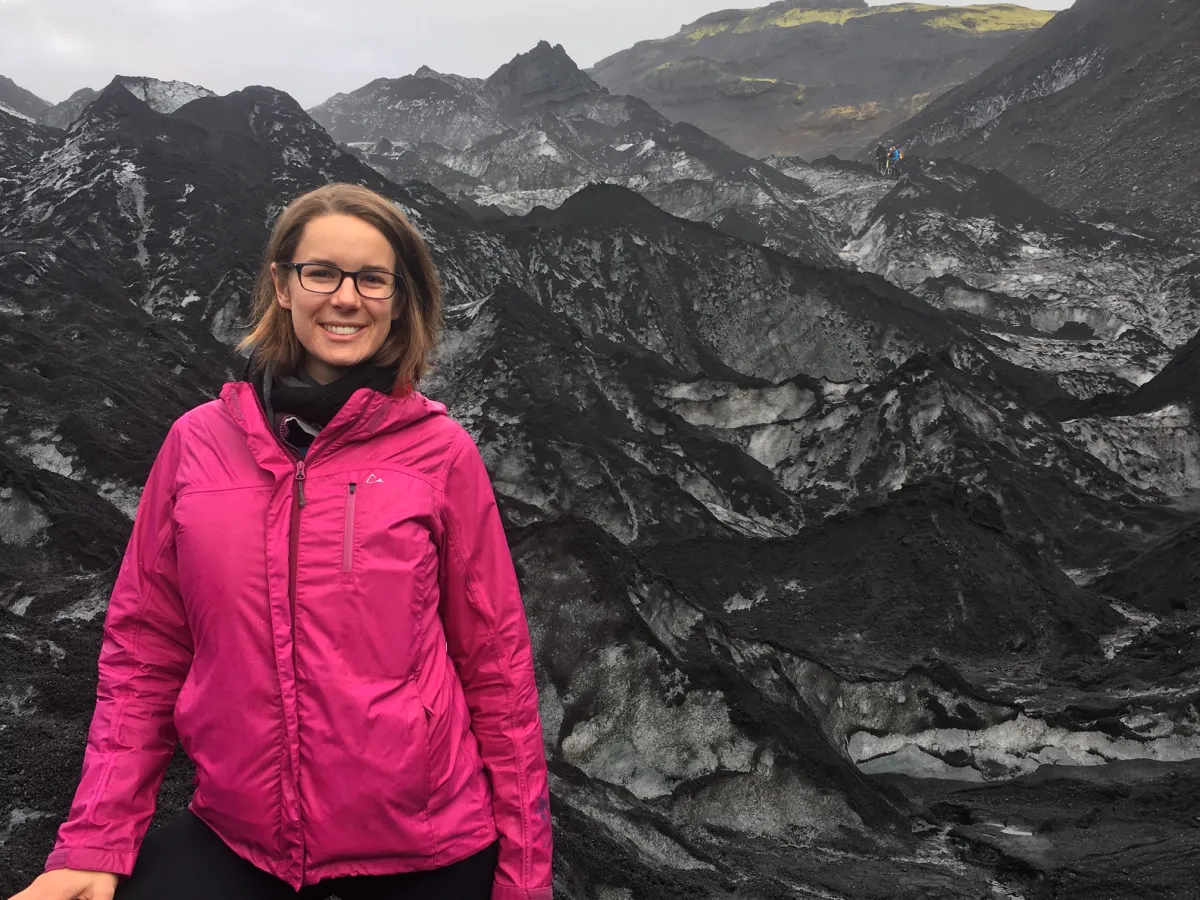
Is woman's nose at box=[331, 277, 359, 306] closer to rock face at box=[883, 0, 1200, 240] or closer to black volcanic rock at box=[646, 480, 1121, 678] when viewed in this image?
black volcanic rock at box=[646, 480, 1121, 678]

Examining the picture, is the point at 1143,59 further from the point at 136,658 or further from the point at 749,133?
the point at 136,658

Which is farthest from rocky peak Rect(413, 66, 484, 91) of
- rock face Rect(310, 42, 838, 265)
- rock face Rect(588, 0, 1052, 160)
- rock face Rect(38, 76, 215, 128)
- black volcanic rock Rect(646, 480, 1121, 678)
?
black volcanic rock Rect(646, 480, 1121, 678)

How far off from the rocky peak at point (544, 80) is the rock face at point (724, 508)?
3843 centimetres

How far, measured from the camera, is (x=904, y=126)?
60.7m

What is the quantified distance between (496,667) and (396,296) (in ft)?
2.92

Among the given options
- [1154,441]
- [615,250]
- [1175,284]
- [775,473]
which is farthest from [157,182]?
[1175,284]

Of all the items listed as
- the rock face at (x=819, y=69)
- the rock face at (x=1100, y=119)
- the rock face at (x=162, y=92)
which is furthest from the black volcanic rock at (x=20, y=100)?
the rock face at (x=1100, y=119)

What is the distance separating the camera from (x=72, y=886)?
154cm

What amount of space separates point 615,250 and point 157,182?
13.2m

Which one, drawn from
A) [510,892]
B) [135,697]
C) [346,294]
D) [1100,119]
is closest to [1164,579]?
[510,892]

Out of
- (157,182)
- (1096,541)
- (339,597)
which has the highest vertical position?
(157,182)

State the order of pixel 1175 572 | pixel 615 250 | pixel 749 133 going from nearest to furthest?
pixel 1175 572
pixel 615 250
pixel 749 133

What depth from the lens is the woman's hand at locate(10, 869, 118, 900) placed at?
1.52 metres

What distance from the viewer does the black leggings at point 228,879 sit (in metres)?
1.59
